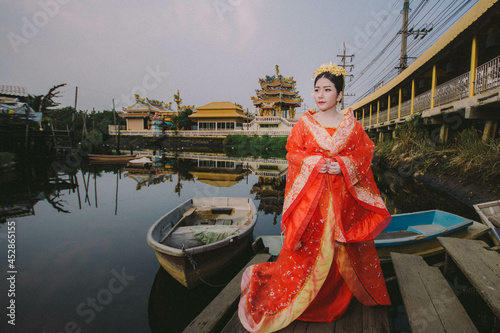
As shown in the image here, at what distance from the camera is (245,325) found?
177 cm

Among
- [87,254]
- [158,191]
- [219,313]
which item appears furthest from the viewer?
[158,191]

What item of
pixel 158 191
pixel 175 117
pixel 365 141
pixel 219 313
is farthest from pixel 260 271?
pixel 175 117

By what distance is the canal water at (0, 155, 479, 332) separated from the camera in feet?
10.3

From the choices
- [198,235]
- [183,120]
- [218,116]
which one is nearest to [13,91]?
[183,120]

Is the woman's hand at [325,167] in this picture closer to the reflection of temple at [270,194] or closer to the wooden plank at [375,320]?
the wooden plank at [375,320]

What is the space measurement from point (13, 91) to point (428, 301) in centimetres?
2971

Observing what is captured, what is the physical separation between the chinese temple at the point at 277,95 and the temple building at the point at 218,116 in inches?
146

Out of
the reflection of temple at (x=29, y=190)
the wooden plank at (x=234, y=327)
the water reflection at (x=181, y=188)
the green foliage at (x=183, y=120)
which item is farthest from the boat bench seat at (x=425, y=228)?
the green foliage at (x=183, y=120)

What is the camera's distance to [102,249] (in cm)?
492

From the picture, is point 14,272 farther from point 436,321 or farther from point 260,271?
point 436,321

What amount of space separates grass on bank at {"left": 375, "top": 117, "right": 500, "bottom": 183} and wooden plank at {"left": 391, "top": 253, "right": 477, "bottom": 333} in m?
5.94

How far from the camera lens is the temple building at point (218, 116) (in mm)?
35969

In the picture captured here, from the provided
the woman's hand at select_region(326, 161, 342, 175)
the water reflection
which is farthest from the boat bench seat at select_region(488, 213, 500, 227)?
the woman's hand at select_region(326, 161, 342, 175)

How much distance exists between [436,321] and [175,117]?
124 ft
